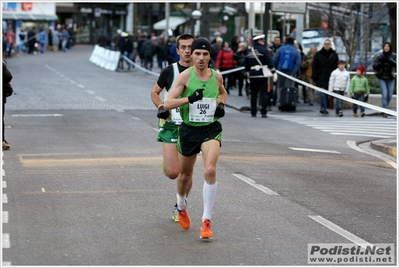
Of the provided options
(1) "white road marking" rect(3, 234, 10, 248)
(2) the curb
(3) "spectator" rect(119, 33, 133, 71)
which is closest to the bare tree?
(3) "spectator" rect(119, 33, 133, 71)

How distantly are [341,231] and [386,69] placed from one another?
15538 millimetres

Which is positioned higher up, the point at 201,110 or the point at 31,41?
the point at 201,110

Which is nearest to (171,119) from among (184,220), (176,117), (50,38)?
(176,117)

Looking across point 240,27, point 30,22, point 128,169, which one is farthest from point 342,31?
point 30,22

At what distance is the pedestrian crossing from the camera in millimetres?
20562

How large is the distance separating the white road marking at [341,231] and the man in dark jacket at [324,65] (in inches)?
624

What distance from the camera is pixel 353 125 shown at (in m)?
22.3

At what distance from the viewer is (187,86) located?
868 cm

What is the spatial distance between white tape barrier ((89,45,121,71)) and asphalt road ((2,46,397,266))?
23.4m

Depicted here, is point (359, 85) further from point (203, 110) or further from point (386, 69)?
point (203, 110)

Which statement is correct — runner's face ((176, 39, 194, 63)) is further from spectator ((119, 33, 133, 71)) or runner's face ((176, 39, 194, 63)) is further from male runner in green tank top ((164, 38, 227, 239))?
spectator ((119, 33, 133, 71))

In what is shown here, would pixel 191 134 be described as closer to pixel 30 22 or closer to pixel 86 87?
pixel 86 87

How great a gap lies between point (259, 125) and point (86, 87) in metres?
12.9

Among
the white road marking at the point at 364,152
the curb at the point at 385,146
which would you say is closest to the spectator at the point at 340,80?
the white road marking at the point at 364,152
